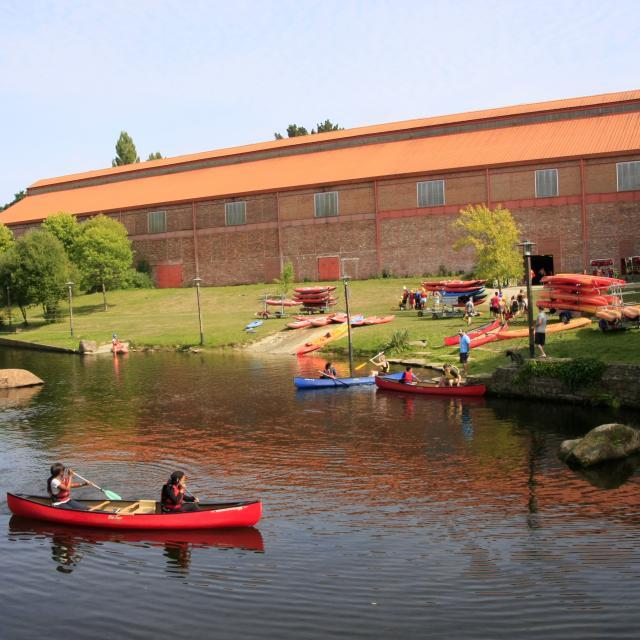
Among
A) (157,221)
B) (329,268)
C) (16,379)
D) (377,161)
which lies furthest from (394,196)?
(16,379)

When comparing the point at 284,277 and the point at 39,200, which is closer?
the point at 284,277

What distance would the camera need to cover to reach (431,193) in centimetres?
6662

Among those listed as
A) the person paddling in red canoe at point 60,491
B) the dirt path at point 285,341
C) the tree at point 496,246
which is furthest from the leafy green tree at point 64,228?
the person paddling in red canoe at point 60,491

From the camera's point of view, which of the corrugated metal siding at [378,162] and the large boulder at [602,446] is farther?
the corrugated metal siding at [378,162]

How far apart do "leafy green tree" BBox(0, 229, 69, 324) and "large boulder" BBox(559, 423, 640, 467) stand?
5695 cm

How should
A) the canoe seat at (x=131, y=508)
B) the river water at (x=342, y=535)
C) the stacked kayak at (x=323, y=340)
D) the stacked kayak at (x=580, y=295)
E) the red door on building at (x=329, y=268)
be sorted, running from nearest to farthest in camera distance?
the river water at (x=342, y=535), the canoe seat at (x=131, y=508), the stacked kayak at (x=580, y=295), the stacked kayak at (x=323, y=340), the red door on building at (x=329, y=268)

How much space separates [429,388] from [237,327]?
25.6 metres

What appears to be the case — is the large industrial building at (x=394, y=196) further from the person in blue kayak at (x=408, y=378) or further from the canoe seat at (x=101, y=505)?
the canoe seat at (x=101, y=505)

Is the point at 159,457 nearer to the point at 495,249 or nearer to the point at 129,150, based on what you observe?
the point at 495,249

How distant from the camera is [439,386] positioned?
3056 centimetres

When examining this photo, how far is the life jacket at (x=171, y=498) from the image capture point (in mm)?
16328

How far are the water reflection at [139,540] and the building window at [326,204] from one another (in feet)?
183

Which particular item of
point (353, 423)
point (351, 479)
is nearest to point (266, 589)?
point (351, 479)

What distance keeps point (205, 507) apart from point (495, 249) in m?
42.1
